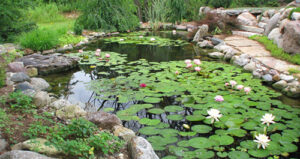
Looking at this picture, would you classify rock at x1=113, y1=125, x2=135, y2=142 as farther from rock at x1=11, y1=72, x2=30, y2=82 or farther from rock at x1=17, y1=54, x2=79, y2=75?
rock at x1=17, y1=54, x2=79, y2=75

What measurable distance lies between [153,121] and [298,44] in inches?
134

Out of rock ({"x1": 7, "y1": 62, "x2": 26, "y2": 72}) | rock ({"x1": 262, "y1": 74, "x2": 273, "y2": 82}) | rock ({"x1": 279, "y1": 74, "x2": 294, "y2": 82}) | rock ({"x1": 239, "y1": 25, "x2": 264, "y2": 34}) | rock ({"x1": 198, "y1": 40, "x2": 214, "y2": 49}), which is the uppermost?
rock ({"x1": 239, "y1": 25, "x2": 264, "y2": 34})

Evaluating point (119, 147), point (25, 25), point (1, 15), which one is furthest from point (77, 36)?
point (119, 147)

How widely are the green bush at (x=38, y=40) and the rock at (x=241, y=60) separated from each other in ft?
14.7

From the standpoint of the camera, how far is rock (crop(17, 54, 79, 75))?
4188 mm

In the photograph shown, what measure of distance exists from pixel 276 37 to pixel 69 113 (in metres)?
4.88

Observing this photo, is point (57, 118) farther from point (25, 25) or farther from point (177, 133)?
point (25, 25)

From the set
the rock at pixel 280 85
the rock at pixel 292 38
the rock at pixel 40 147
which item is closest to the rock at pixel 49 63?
the rock at pixel 40 147

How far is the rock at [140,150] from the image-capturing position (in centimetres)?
166

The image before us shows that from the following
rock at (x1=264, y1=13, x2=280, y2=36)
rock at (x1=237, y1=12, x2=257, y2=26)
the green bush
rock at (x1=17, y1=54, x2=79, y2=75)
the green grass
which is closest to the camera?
the green grass

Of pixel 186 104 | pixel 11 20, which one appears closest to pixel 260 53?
pixel 186 104

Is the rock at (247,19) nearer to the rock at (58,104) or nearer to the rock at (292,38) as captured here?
the rock at (292,38)

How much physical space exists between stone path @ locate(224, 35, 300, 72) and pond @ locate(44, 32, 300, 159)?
61 centimetres

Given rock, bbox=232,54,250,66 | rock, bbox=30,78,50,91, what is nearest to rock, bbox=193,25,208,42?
rock, bbox=232,54,250,66
